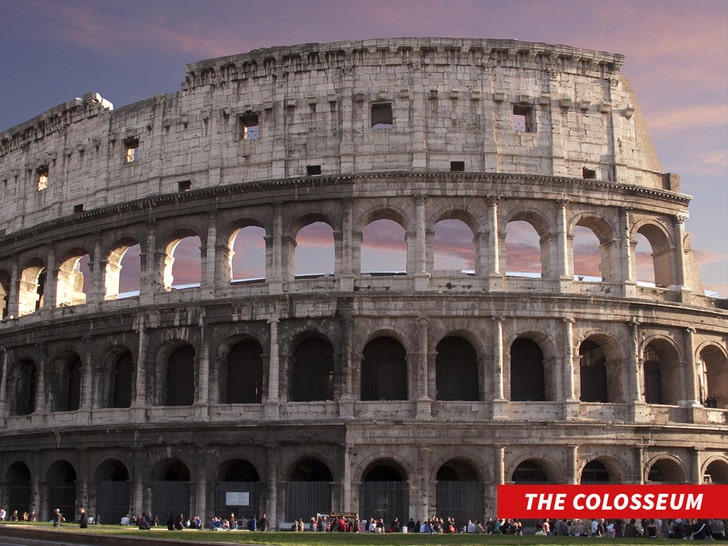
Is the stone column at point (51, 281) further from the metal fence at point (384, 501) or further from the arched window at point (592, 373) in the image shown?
the arched window at point (592, 373)

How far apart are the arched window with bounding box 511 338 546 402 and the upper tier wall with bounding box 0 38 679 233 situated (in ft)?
21.3

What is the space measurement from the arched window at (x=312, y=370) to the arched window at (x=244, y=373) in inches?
56.2

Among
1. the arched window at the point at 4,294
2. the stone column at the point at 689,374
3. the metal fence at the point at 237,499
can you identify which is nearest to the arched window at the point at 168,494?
the metal fence at the point at 237,499

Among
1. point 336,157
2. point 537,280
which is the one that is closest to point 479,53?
point 336,157

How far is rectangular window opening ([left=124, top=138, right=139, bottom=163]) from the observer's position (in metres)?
37.1

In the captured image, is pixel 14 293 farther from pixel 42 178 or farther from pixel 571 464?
pixel 571 464

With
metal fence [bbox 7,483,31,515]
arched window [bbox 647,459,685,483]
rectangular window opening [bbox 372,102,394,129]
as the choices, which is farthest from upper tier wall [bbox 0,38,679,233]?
metal fence [bbox 7,483,31,515]

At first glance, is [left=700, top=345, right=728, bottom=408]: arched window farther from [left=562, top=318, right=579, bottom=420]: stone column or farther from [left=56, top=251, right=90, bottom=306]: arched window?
[left=56, top=251, right=90, bottom=306]: arched window

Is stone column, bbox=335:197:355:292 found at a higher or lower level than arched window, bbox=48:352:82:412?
higher

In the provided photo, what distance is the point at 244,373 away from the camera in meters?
33.6

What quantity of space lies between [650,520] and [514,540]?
9765mm

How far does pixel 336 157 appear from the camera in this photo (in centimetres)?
3350

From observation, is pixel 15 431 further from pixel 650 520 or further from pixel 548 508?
pixel 650 520

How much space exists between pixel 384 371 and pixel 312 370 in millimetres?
2633
